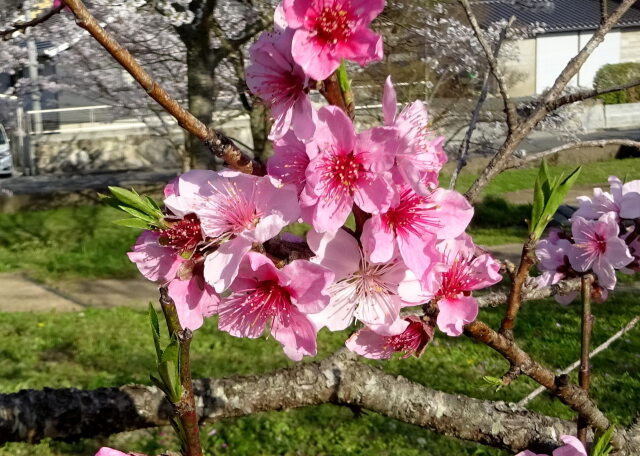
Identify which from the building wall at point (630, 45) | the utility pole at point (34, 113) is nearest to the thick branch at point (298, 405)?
the utility pole at point (34, 113)

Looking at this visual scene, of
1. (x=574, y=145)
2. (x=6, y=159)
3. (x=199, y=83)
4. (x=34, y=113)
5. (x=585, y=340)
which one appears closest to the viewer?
(x=585, y=340)

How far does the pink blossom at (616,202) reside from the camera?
1.73m

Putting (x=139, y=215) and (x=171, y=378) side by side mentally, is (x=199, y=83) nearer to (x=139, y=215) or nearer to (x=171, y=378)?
(x=139, y=215)

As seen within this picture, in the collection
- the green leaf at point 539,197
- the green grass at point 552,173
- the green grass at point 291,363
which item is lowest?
the green grass at point 552,173

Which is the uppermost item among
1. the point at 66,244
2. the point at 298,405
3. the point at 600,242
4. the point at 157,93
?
the point at 157,93

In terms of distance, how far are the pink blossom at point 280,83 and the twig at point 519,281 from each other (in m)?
0.43

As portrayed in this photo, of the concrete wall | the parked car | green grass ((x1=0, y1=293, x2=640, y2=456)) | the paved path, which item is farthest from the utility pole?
the concrete wall

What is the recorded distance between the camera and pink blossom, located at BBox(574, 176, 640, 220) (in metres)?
1.73

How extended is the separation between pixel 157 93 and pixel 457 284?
1.52ft

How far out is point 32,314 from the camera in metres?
6.64

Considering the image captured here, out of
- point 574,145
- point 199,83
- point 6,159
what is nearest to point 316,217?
point 574,145

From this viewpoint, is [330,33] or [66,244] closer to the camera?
[330,33]

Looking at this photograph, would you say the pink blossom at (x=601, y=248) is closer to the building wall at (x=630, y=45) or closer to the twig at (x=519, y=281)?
the twig at (x=519, y=281)

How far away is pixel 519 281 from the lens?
111 cm
